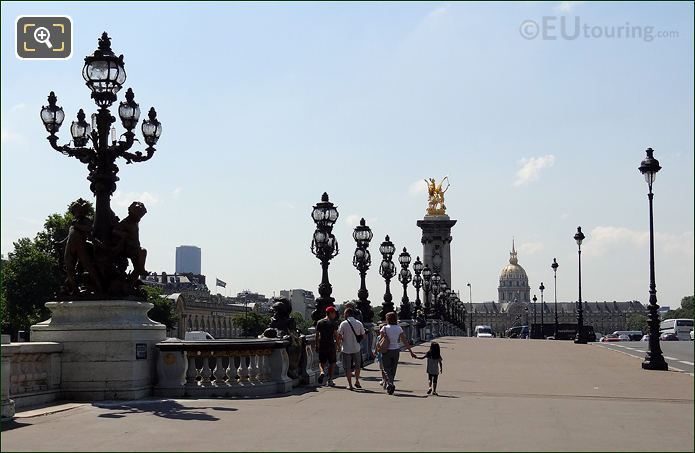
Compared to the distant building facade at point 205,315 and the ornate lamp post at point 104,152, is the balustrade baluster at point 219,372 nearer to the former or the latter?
the ornate lamp post at point 104,152

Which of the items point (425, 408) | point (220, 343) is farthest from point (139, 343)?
point (425, 408)

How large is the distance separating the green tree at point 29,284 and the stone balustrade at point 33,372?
181 ft

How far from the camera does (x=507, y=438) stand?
471 inches

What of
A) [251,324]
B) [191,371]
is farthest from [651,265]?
[251,324]

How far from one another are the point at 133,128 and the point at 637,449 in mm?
11213

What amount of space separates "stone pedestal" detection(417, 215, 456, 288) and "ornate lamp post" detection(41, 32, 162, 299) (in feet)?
376

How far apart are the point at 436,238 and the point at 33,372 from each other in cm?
11845

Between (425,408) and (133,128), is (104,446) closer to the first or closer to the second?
(425,408)

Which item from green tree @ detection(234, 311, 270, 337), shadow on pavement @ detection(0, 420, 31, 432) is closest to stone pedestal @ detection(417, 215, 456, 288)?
green tree @ detection(234, 311, 270, 337)

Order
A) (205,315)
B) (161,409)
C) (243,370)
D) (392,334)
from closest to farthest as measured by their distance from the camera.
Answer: (161,409) → (243,370) → (392,334) → (205,315)

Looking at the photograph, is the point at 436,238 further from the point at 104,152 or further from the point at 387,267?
the point at 104,152

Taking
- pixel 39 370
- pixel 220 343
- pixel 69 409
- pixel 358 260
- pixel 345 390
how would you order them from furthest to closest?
pixel 358 260 → pixel 345 390 → pixel 220 343 → pixel 39 370 → pixel 69 409

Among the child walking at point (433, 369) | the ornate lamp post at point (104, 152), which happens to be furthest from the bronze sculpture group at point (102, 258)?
the child walking at point (433, 369)

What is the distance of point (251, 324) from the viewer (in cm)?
16238
